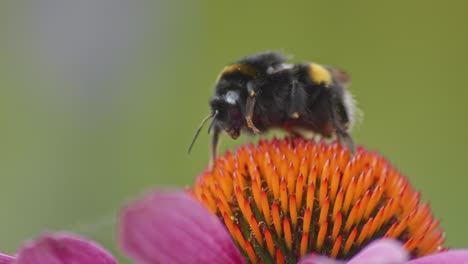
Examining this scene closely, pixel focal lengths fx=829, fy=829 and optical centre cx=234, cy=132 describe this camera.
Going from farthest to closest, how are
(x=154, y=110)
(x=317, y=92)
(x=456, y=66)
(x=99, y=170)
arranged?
(x=456, y=66), (x=154, y=110), (x=99, y=170), (x=317, y=92)

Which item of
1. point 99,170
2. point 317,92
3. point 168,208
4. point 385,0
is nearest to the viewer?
point 168,208

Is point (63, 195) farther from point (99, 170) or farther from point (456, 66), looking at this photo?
point (456, 66)

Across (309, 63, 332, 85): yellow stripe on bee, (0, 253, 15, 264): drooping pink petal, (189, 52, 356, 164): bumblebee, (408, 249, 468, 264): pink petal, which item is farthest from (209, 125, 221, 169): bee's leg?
(408, 249, 468, 264): pink petal

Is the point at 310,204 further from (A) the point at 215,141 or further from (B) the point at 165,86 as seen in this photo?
(B) the point at 165,86

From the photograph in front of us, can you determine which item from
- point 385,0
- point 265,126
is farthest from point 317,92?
point 385,0

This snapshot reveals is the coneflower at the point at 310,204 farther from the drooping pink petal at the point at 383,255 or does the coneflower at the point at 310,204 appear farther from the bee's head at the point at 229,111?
the drooping pink petal at the point at 383,255
